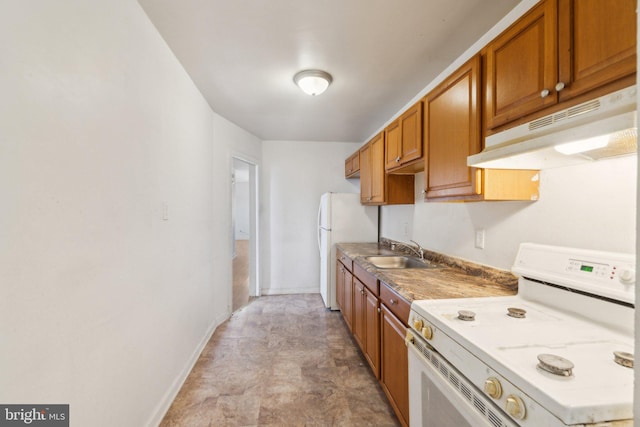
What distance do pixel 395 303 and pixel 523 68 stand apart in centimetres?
128

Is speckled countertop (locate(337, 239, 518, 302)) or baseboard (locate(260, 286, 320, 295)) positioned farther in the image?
baseboard (locate(260, 286, 320, 295))

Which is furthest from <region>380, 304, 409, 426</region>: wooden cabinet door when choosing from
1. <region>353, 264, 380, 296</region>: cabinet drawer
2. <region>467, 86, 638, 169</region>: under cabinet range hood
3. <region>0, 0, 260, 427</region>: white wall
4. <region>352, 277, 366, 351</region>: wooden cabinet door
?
<region>0, 0, 260, 427</region>: white wall

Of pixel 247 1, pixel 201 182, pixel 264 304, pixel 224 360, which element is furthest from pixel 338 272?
pixel 247 1

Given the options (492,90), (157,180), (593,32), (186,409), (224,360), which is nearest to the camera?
(593,32)

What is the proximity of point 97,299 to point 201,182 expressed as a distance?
5.15ft

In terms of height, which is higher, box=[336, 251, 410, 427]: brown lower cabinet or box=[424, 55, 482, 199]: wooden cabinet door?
box=[424, 55, 482, 199]: wooden cabinet door

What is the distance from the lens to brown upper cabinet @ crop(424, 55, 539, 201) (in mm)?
1347

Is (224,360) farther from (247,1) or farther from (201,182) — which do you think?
(247,1)

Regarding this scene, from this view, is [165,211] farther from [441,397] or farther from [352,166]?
[352,166]

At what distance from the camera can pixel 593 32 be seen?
2.86ft

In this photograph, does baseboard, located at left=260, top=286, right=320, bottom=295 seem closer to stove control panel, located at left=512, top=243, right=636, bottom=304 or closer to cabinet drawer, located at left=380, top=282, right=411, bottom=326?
cabinet drawer, located at left=380, top=282, right=411, bottom=326

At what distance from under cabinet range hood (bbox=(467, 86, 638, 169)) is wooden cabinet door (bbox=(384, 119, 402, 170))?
1.03m

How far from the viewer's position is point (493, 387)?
769 millimetres

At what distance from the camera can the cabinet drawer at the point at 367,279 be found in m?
1.89
